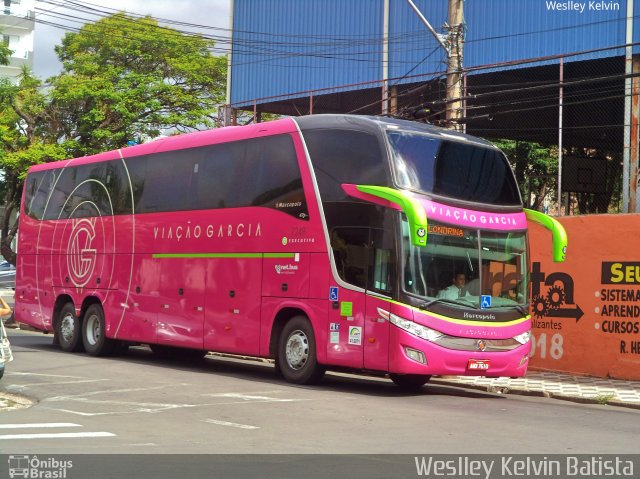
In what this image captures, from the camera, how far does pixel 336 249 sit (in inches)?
577

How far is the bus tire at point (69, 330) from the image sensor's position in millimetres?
21281

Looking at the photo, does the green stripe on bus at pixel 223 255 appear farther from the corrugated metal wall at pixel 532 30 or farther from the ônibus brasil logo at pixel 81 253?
the corrugated metal wall at pixel 532 30

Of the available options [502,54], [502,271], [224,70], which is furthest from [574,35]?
[224,70]

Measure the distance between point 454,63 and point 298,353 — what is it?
7369 mm

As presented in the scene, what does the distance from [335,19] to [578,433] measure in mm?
19940

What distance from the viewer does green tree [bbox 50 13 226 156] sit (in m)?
36.3

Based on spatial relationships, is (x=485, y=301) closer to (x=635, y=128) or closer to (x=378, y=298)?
(x=378, y=298)

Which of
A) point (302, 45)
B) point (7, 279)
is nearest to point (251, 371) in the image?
point (302, 45)

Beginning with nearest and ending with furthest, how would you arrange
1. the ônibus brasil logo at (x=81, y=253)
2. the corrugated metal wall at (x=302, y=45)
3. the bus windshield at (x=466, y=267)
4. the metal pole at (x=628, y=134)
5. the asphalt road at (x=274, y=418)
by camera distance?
the asphalt road at (x=274, y=418) → the bus windshield at (x=466, y=267) → the metal pole at (x=628, y=134) → the ônibus brasil logo at (x=81, y=253) → the corrugated metal wall at (x=302, y=45)

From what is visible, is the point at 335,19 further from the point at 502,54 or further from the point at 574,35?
the point at 574,35

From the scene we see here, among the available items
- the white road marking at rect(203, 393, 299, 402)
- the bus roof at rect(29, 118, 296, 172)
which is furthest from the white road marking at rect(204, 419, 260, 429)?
the bus roof at rect(29, 118, 296, 172)

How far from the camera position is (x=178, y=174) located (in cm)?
1838

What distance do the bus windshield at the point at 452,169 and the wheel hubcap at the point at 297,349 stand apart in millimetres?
3181

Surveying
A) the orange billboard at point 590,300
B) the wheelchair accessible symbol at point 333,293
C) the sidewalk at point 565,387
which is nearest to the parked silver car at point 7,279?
the orange billboard at point 590,300
